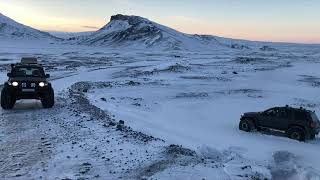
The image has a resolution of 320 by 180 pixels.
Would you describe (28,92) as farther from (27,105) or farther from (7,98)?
(27,105)

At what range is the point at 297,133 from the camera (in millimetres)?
19750

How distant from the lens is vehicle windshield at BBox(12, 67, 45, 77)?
78.6 feet

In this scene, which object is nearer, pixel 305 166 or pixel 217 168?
pixel 217 168

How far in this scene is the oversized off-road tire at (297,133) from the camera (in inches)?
771

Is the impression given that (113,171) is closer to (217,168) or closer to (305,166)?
(217,168)

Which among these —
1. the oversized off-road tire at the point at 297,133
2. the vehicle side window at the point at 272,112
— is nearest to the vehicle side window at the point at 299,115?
the oversized off-road tire at the point at 297,133

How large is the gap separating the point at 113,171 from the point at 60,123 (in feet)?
24.0

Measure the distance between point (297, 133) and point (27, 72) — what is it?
12753 mm

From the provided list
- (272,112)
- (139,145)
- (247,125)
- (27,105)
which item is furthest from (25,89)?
(272,112)

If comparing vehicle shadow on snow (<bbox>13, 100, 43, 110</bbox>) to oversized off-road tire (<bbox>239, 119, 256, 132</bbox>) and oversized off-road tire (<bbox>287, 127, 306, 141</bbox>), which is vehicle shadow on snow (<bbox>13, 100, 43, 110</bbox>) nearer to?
oversized off-road tire (<bbox>239, 119, 256, 132</bbox>)

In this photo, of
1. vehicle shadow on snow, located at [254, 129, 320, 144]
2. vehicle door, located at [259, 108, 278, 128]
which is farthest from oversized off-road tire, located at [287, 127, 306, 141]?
vehicle door, located at [259, 108, 278, 128]

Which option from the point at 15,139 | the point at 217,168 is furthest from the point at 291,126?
the point at 15,139

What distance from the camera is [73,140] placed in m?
16.4

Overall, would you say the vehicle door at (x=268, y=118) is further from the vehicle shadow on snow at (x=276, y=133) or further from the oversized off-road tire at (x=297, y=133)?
the oversized off-road tire at (x=297, y=133)
